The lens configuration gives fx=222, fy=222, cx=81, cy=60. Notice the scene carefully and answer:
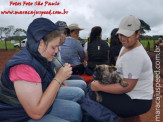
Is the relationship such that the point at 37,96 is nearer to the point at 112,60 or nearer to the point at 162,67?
the point at 112,60

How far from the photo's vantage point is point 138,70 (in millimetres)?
2336

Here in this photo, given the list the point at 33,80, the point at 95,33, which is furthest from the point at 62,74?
A: the point at 95,33

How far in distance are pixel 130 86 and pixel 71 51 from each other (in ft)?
8.84

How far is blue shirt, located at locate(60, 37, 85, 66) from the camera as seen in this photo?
4.91 meters

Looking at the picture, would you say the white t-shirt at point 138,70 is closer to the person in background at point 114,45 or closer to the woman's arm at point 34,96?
the woman's arm at point 34,96

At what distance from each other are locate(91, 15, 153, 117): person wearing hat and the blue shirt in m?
2.43

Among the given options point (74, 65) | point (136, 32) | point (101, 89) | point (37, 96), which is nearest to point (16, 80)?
point (37, 96)

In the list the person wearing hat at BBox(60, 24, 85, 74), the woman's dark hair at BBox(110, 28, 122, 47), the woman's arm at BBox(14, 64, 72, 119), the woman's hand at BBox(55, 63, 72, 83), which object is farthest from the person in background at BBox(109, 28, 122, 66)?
the woman's arm at BBox(14, 64, 72, 119)

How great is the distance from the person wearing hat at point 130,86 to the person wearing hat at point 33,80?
0.61 metres

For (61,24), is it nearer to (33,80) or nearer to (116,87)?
(116,87)

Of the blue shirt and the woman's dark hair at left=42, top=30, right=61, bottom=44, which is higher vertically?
the woman's dark hair at left=42, top=30, right=61, bottom=44

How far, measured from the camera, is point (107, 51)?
5.35 meters

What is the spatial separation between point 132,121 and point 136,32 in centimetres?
104

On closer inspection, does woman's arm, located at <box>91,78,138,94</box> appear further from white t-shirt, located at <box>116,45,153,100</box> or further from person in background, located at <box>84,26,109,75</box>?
person in background, located at <box>84,26,109,75</box>
